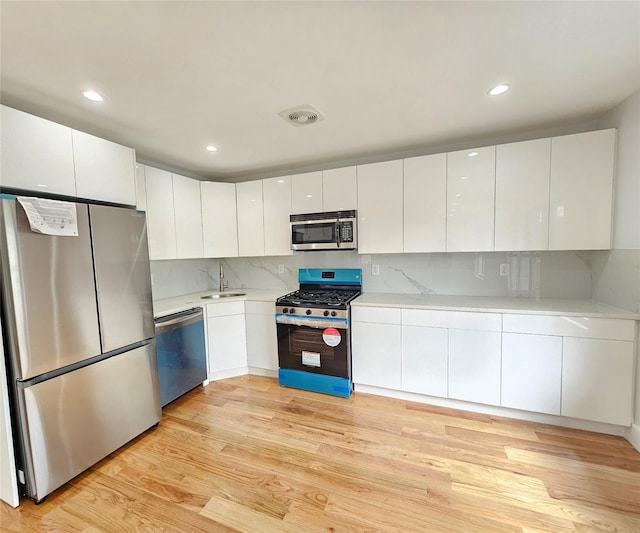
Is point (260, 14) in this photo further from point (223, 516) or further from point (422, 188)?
point (223, 516)

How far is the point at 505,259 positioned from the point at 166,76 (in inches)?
120

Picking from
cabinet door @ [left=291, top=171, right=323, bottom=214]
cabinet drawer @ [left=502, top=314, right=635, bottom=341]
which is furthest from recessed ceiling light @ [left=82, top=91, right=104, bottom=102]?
cabinet drawer @ [left=502, top=314, right=635, bottom=341]

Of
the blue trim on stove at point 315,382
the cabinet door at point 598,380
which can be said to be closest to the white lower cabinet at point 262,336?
the blue trim on stove at point 315,382

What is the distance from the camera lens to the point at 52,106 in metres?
1.82

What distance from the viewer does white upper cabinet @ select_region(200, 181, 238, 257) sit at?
3234 mm

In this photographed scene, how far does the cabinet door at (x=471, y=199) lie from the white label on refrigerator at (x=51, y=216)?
2838mm

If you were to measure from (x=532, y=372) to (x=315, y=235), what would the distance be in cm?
222

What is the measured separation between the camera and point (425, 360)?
2.43 metres

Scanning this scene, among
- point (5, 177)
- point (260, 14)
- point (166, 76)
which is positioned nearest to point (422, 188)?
point (260, 14)

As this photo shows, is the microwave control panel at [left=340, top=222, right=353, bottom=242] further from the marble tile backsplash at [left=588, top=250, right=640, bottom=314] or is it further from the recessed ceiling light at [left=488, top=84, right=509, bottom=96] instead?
the marble tile backsplash at [left=588, top=250, right=640, bottom=314]

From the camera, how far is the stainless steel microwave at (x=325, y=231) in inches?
111

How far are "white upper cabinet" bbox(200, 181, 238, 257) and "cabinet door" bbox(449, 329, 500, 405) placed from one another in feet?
8.48

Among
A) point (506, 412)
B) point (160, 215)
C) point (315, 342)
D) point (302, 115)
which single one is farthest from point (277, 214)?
point (506, 412)

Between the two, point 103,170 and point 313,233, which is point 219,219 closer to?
point 313,233
